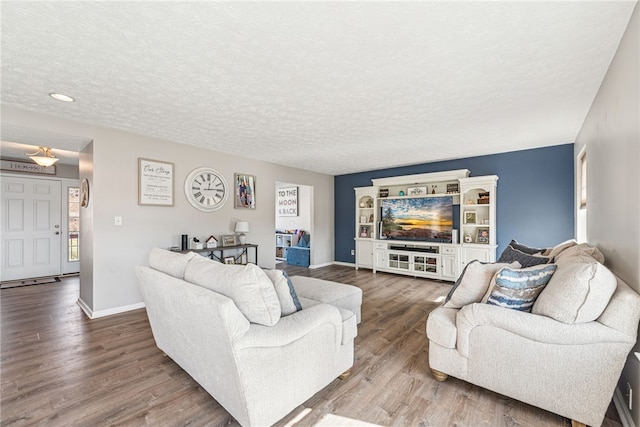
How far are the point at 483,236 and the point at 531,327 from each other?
3.60 m

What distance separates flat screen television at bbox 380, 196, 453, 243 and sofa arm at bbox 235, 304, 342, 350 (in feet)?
13.2

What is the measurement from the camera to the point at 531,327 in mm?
1667

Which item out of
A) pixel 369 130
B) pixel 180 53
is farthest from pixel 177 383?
pixel 369 130

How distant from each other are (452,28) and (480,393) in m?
2.39

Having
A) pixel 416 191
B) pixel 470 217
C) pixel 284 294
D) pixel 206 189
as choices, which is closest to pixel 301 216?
pixel 416 191

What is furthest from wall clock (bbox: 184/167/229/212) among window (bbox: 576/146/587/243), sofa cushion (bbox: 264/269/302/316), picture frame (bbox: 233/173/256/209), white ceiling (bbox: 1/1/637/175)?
window (bbox: 576/146/587/243)

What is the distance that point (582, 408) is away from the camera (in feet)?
5.11

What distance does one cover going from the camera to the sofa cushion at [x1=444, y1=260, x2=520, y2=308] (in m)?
2.16

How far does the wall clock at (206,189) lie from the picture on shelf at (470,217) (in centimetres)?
429

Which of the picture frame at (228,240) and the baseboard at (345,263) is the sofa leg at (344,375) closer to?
the picture frame at (228,240)

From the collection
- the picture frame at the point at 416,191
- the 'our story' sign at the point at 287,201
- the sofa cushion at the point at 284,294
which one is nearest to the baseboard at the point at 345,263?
the 'our story' sign at the point at 287,201

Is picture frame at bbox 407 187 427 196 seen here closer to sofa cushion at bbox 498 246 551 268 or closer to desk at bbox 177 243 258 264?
sofa cushion at bbox 498 246 551 268

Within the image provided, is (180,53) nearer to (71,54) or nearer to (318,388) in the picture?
(71,54)

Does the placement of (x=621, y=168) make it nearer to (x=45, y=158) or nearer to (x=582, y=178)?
(x=582, y=178)
